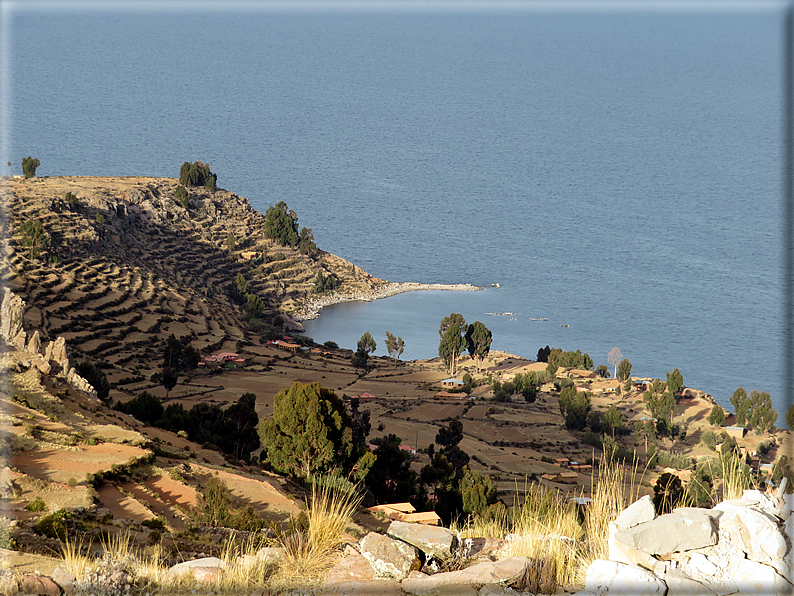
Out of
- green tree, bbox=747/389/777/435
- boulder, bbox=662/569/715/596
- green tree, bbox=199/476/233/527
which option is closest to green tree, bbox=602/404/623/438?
green tree, bbox=747/389/777/435

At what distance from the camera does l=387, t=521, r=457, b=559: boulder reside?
266 inches

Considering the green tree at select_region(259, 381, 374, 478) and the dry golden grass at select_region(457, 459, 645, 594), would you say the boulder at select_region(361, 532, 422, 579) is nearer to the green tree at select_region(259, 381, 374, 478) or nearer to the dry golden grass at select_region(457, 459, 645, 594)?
the dry golden grass at select_region(457, 459, 645, 594)

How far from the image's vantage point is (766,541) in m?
5.76

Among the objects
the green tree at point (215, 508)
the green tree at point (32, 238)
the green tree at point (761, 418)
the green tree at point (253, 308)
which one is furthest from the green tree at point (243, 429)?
the green tree at point (253, 308)

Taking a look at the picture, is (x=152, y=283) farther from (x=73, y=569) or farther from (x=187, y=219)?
(x=73, y=569)

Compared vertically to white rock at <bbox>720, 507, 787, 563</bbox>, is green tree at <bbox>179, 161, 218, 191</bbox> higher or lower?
higher

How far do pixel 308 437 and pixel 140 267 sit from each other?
7976 cm

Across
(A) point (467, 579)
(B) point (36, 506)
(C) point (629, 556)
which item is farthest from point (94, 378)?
(C) point (629, 556)

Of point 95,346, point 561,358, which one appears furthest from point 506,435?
point 95,346

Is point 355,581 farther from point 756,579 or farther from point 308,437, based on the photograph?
point 308,437

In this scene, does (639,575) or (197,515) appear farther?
(197,515)

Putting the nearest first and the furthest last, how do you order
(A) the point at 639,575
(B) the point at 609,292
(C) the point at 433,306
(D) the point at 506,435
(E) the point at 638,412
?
(A) the point at 639,575, (D) the point at 506,435, (E) the point at 638,412, (C) the point at 433,306, (B) the point at 609,292

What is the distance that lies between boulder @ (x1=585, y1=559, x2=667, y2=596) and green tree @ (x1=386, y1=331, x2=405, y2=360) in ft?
295

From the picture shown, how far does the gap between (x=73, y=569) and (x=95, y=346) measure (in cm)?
6454
